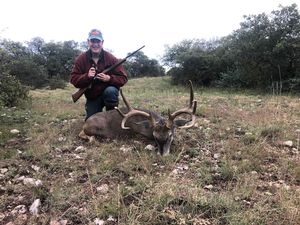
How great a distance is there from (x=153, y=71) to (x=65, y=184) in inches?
1122

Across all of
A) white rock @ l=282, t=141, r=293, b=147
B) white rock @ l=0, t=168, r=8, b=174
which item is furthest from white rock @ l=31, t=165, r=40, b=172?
white rock @ l=282, t=141, r=293, b=147

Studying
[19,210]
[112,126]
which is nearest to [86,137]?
[112,126]

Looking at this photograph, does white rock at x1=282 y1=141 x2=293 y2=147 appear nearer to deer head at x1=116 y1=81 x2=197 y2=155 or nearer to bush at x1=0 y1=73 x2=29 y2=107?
deer head at x1=116 y1=81 x2=197 y2=155

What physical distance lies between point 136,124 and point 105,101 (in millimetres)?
1039

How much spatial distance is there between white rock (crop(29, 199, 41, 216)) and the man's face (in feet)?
12.1

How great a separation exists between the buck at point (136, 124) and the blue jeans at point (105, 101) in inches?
12.2

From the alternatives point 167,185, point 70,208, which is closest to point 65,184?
point 70,208

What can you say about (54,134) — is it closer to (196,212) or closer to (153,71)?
(196,212)

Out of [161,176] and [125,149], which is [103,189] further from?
[125,149]

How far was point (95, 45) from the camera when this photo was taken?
6.64 metres

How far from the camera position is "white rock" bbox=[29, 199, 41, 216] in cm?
341

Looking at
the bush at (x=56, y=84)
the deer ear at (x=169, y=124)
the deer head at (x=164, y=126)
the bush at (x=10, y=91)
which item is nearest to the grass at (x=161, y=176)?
the deer head at (x=164, y=126)

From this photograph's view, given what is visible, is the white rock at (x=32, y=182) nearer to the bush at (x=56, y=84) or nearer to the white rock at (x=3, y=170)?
the white rock at (x=3, y=170)

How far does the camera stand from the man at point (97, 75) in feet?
21.6
